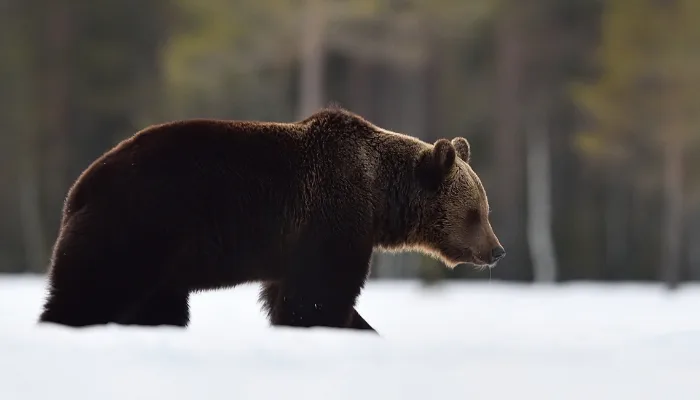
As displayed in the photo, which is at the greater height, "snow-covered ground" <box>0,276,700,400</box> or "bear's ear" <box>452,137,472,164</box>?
"bear's ear" <box>452,137,472,164</box>

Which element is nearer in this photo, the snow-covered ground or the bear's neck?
the snow-covered ground

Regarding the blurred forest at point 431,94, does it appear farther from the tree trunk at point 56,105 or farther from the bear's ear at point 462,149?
the bear's ear at point 462,149

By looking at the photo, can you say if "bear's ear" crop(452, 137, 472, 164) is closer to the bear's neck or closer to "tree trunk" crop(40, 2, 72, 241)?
the bear's neck

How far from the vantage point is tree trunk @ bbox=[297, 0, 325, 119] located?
18344 mm

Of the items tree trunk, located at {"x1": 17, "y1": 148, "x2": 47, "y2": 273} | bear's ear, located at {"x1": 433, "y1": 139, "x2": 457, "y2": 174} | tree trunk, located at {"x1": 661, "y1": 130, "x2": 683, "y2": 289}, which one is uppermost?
bear's ear, located at {"x1": 433, "y1": 139, "x2": 457, "y2": 174}

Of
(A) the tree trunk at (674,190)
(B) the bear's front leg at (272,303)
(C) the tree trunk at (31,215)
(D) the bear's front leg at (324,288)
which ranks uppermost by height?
(D) the bear's front leg at (324,288)

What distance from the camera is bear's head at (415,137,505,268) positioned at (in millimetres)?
6062

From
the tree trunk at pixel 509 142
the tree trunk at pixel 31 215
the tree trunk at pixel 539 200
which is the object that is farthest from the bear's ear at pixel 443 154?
the tree trunk at pixel 31 215

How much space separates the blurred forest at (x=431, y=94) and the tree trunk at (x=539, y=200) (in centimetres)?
4

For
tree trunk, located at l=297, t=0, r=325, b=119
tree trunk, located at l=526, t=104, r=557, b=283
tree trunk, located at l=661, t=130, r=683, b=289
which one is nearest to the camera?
tree trunk, located at l=661, t=130, r=683, b=289

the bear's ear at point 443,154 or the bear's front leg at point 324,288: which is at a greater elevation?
the bear's ear at point 443,154

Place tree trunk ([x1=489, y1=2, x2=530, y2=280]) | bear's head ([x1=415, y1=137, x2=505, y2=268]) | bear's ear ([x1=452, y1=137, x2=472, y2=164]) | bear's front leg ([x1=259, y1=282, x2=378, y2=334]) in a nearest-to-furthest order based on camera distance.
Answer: bear's front leg ([x1=259, y1=282, x2=378, y2=334]) → bear's head ([x1=415, y1=137, x2=505, y2=268]) → bear's ear ([x1=452, y1=137, x2=472, y2=164]) → tree trunk ([x1=489, y1=2, x2=530, y2=280])

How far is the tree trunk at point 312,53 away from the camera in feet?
60.2

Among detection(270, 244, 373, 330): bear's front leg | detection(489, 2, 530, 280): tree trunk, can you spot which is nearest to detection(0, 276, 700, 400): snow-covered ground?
detection(270, 244, 373, 330): bear's front leg
